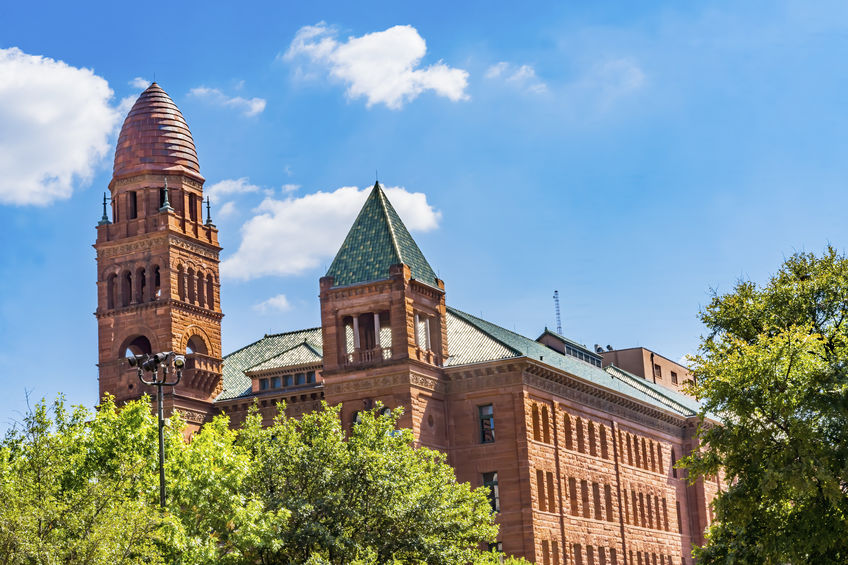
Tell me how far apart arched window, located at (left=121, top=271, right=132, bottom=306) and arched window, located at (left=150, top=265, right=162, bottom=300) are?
1.85m

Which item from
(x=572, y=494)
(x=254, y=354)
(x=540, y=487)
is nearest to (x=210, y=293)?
(x=254, y=354)

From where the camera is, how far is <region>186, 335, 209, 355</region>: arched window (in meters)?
83.3

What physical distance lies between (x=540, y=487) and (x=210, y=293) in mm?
26811

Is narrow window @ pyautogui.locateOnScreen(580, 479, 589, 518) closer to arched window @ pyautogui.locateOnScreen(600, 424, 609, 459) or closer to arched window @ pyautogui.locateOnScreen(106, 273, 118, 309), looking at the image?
arched window @ pyautogui.locateOnScreen(600, 424, 609, 459)

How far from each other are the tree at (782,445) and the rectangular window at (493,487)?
1057 inches

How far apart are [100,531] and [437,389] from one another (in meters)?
37.0

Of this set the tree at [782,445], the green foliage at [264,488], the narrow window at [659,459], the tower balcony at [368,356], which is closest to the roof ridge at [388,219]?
the tower balcony at [368,356]

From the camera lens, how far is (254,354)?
3529 inches

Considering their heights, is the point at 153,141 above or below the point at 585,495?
above

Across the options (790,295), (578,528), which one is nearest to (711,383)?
(790,295)

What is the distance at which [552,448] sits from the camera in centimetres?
7594

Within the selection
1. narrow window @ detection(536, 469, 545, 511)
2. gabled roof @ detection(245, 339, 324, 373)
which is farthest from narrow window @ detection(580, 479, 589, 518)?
gabled roof @ detection(245, 339, 324, 373)

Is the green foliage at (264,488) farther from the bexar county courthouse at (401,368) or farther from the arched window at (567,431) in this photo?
the arched window at (567,431)

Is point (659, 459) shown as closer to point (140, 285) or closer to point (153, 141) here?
point (140, 285)
